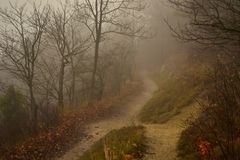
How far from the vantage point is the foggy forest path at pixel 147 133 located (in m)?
10.1

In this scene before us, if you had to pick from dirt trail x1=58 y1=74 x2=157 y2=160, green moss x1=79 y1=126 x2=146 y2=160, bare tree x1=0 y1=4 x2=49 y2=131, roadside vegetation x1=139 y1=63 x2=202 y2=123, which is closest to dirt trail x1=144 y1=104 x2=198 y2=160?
green moss x1=79 y1=126 x2=146 y2=160

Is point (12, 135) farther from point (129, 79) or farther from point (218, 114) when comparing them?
point (129, 79)

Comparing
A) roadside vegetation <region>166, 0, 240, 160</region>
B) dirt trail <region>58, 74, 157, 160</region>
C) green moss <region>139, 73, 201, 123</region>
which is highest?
roadside vegetation <region>166, 0, 240, 160</region>

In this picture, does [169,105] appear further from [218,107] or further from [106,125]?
[218,107]

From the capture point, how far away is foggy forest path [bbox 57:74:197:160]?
33.1 feet

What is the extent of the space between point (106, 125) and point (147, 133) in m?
5.05

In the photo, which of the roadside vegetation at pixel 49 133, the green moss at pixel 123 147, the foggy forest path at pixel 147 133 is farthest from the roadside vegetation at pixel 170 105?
the green moss at pixel 123 147

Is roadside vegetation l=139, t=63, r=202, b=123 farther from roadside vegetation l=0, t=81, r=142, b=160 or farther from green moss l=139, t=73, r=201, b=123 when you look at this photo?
roadside vegetation l=0, t=81, r=142, b=160

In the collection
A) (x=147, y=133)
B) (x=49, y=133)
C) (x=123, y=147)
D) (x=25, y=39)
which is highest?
(x=25, y=39)

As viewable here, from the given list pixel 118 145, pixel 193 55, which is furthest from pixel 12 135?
pixel 193 55

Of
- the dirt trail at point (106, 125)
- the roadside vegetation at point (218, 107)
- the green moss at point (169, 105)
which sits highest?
the roadside vegetation at point (218, 107)

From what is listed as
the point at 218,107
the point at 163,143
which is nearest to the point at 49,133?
the point at 163,143

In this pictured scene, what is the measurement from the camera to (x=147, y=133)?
11992mm

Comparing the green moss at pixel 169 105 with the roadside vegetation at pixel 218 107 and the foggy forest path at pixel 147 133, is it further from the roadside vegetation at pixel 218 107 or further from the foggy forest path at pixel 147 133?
the roadside vegetation at pixel 218 107
